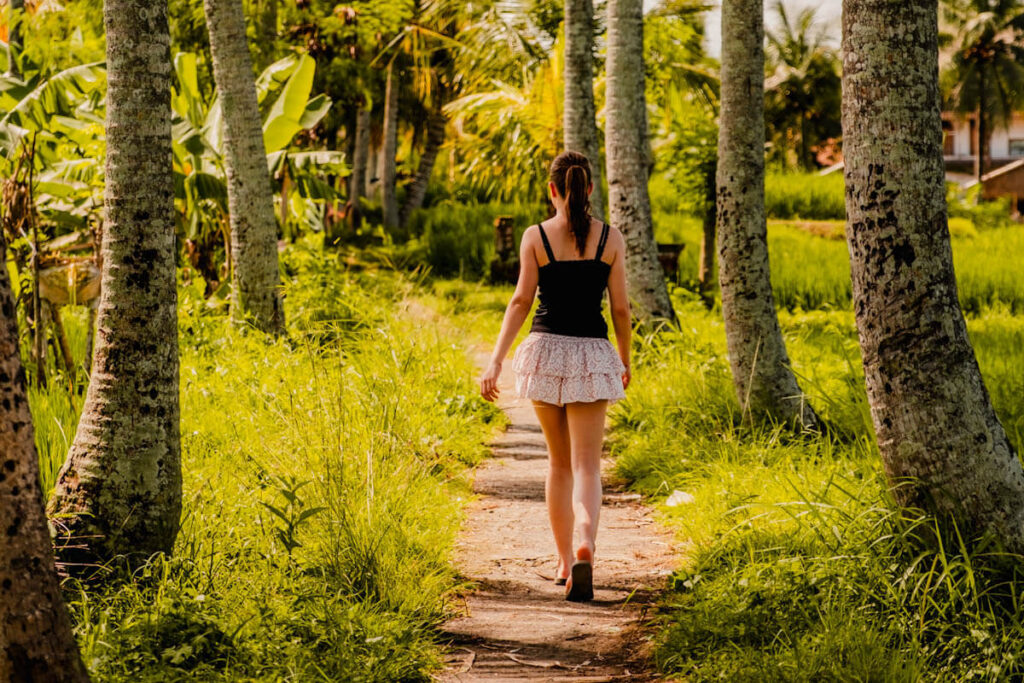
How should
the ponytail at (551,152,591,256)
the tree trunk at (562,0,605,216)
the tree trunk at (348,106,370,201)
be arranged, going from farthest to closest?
the tree trunk at (348,106,370,201) → the tree trunk at (562,0,605,216) → the ponytail at (551,152,591,256)

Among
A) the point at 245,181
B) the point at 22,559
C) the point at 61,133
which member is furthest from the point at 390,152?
the point at 22,559

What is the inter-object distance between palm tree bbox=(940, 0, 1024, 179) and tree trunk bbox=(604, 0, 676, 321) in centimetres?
4838

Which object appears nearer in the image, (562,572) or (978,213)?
(562,572)

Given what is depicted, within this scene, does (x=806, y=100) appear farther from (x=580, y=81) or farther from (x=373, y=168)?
(x=580, y=81)

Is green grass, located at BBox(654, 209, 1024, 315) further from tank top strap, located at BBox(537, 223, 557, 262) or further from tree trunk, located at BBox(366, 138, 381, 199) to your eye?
tree trunk, located at BBox(366, 138, 381, 199)

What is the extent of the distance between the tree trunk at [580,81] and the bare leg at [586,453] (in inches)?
262

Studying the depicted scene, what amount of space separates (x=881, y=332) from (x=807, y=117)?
49818 millimetres

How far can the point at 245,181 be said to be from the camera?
1056 cm

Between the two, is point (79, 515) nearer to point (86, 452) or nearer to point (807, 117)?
point (86, 452)

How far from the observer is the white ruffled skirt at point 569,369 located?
516 centimetres

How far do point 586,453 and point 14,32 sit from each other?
1531cm

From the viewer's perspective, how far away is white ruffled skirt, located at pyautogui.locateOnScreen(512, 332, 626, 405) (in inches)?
203

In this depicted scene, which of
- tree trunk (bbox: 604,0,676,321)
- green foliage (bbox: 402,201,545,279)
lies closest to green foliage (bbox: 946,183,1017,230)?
green foliage (bbox: 402,201,545,279)

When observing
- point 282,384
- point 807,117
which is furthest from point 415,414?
point 807,117
